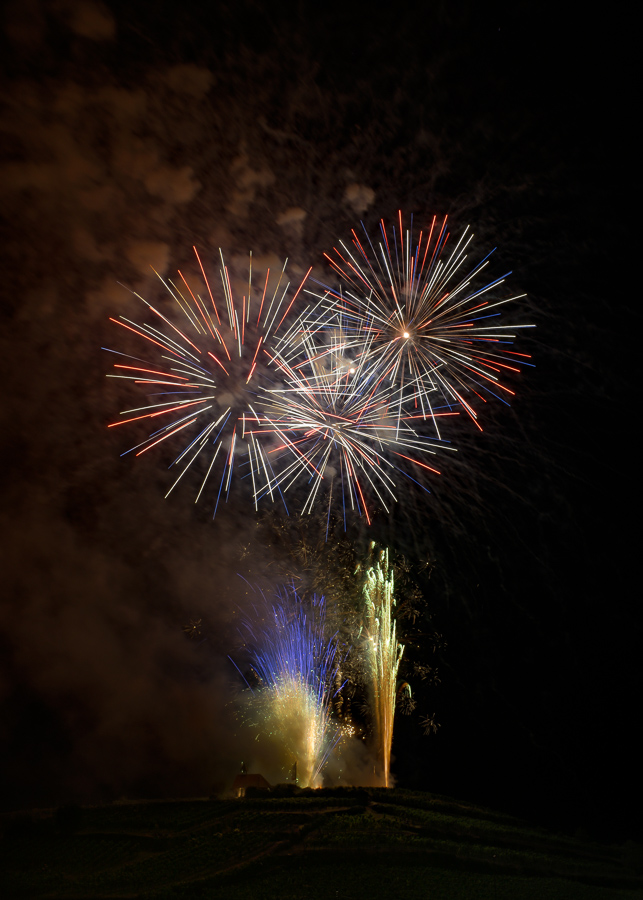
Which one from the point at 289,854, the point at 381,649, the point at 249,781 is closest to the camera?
the point at 289,854

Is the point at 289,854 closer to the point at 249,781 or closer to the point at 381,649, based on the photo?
the point at 381,649

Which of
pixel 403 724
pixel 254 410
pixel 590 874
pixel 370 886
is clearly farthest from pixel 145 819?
pixel 403 724

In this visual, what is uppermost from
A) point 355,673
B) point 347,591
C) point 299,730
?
point 347,591

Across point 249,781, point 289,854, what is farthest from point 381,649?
point 289,854

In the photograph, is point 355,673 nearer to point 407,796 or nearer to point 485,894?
point 407,796

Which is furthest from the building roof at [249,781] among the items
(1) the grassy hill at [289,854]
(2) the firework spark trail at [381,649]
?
(1) the grassy hill at [289,854]

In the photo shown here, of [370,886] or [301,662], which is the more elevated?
[301,662]
